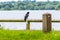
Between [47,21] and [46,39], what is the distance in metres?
1.57

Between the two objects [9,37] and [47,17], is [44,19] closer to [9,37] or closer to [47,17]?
[47,17]

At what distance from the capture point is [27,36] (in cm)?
705

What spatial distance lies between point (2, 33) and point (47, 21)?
154cm

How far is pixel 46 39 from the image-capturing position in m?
6.75

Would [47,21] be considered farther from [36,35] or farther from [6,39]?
[6,39]

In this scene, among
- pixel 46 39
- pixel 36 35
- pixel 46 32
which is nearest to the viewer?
pixel 46 39

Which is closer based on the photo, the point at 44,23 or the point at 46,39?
the point at 46,39

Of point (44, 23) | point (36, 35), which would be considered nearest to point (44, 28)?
point (44, 23)

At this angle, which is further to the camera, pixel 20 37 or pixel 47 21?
pixel 47 21

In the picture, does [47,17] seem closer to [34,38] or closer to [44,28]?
[44,28]

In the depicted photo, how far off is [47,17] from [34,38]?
147 cm

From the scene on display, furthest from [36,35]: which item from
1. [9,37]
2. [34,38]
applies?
[9,37]

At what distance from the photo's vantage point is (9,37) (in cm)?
704

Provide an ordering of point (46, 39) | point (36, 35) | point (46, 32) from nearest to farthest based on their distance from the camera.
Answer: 1. point (46, 39)
2. point (36, 35)
3. point (46, 32)
